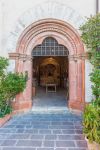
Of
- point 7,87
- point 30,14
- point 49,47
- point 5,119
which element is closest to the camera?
point 5,119

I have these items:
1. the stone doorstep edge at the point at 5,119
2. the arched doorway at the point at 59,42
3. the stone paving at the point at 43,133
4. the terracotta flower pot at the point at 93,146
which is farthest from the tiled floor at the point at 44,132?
the arched doorway at the point at 59,42

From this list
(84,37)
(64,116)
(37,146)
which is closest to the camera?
(37,146)

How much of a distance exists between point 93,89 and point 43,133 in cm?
230

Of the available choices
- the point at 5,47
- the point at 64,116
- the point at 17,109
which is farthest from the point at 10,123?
the point at 5,47

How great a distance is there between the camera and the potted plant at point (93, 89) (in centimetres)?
435

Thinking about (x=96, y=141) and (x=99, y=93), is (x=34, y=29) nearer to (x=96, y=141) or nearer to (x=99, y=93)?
(x=99, y=93)

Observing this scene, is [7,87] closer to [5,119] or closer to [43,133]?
Result: [5,119]

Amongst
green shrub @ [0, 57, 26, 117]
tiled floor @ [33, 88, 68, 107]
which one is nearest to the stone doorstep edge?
green shrub @ [0, 57, 26, 117]

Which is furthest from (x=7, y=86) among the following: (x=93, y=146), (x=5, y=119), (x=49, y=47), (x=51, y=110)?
(x=93, y=146)

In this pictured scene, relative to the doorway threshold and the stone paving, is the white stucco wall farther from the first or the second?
the stone paving

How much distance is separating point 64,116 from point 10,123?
2093 millimetres

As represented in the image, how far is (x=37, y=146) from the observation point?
4805 mm

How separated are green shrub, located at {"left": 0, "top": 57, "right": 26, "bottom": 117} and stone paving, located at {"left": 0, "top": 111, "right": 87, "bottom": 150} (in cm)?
53

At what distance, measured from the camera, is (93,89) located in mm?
6867
